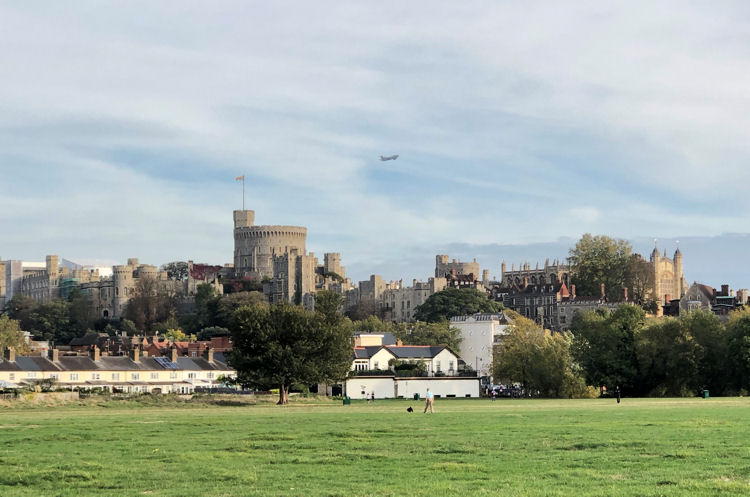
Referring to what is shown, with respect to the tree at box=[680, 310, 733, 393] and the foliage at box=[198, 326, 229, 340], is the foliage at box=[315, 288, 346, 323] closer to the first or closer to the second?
the tree at box=[680, 310, 733, 393]

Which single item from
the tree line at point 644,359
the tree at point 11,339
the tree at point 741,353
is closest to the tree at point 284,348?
the tree line at point 644,359

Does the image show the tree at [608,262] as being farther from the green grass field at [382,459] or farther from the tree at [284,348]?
the green grass field at [382,459]

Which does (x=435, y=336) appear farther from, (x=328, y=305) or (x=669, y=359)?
(x=328, y=305)

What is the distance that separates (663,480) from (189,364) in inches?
4108

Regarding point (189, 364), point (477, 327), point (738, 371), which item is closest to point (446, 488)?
point (738, 371)

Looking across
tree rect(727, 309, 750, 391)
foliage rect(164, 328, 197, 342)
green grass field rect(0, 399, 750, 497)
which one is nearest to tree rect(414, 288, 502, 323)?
foliage rect(164, 328, 197, 342)

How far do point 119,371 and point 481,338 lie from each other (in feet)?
179

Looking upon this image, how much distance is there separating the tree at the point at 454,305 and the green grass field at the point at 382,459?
148028 millimetres

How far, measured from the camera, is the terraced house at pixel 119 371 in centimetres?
10644

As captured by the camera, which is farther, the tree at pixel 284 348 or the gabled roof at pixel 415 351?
the gabled roof at pixel 415 351

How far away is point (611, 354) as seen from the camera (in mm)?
92625

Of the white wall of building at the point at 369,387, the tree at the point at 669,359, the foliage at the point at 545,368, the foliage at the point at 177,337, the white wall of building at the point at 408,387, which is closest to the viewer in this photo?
the tree at the point at 669,359

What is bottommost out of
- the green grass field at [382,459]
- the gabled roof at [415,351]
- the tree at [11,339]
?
the green grass field at [382,459]

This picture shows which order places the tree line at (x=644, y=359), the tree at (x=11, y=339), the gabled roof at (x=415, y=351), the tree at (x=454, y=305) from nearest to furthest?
the tree line at (x=644, y=359) → the gabled roof at (x=415, y=351) → the tree at (x=11, y=339) → the tree at (x=454, y=305)
